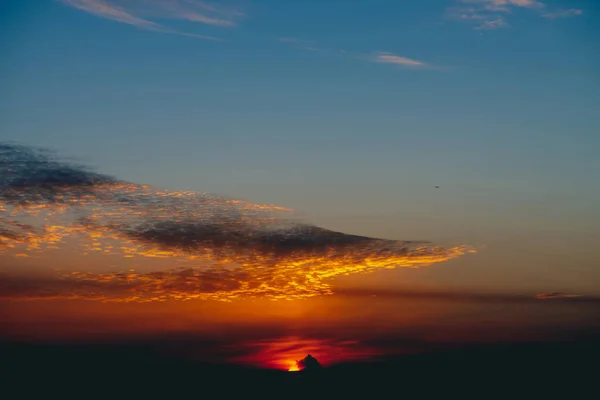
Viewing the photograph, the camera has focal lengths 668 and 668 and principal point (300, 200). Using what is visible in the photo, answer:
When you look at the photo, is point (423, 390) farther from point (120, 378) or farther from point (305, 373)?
point (120, 378)

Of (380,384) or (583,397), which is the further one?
(380,384)

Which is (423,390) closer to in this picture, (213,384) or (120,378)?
(213,384)

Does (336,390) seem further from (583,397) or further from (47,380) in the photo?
(47,380)

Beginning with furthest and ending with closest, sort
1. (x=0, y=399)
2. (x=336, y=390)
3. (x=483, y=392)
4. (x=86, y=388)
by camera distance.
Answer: (x=336, y=390) → (x=483, y=392) → (x=86, y=388) → (x=0, y=399)

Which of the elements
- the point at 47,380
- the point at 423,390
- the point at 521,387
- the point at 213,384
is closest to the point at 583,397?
the point at 521,387

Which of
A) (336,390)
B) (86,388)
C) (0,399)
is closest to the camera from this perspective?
(0,399)

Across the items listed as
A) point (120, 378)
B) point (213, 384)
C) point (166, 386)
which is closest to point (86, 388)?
point (120, 378)

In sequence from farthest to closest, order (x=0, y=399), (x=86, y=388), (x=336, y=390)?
(x=336, y=390) < (x=86, y=388) < (x=0, y=399)

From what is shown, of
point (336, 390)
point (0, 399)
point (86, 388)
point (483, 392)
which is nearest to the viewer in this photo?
point (0, 399)

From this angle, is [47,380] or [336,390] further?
[336,390]
